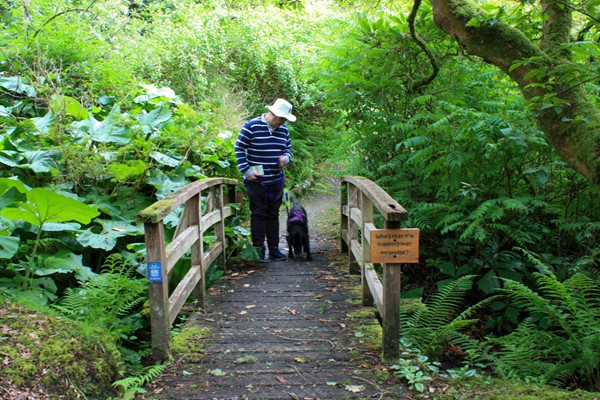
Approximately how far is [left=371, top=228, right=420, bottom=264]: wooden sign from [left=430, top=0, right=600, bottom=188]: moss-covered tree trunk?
4.28 feet

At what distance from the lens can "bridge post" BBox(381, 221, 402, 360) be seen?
130 inches

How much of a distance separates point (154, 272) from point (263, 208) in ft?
9.81

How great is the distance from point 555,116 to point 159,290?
3.33m

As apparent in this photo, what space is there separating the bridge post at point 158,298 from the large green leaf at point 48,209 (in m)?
0.51

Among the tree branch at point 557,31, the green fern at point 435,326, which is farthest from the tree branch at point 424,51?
the green fern at point 435,326

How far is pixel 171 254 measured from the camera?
3.53 m

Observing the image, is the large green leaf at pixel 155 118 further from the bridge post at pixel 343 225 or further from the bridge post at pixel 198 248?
the bridge post at pixel 343 225

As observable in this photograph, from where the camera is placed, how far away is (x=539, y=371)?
379 centimetres

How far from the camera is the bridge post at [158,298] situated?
3.24m

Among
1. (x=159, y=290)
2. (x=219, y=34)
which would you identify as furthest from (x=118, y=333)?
(x=219, y=34)

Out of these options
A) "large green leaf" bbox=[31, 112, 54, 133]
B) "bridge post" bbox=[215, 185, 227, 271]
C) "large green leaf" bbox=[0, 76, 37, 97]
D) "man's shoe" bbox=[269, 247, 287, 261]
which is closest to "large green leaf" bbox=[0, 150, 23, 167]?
"large green leaf" bbox=[31, 112, 54, 133]

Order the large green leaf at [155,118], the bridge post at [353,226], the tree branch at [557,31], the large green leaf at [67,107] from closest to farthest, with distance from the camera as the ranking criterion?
the tree branch at [557,31] < the bridge post at [353,226] < the large green leaf at [67,107] < the large green leaf at [155,118]

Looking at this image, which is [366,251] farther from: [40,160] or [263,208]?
[40,160]

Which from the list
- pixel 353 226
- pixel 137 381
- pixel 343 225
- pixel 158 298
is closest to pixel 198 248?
pixel 158 298
